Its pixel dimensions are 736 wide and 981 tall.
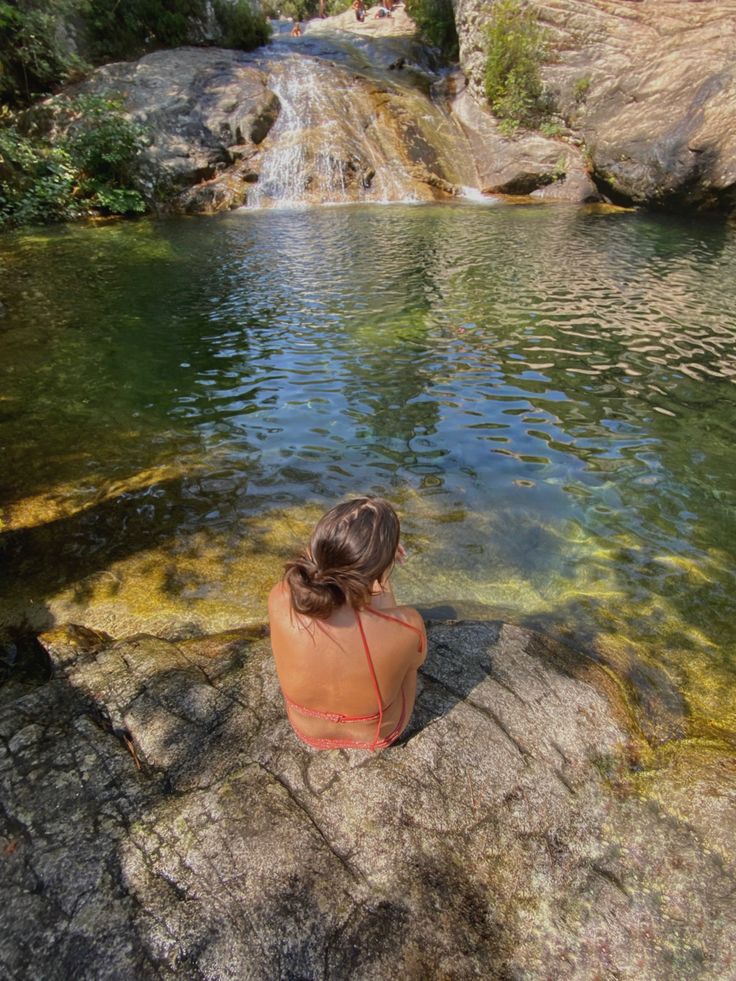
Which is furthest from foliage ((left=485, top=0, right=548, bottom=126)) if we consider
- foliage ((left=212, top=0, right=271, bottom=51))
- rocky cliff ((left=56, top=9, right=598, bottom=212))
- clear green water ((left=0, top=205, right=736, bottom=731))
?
clear green water ((left=0, top=205, right=736, bottom=731))

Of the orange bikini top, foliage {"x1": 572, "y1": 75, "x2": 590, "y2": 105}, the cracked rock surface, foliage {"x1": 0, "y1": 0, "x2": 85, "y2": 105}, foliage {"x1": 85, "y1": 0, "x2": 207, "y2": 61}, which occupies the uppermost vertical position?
foliage {"x1": 85, "y1": 0, "x2": 207, "y2": 61}

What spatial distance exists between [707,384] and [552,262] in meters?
6.70

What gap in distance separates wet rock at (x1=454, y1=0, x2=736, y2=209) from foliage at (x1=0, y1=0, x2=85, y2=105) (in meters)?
16.6

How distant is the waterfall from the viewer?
21.2 meters

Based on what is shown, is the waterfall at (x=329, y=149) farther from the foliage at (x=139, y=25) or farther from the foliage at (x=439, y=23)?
the foliage at (x=439, y=23)

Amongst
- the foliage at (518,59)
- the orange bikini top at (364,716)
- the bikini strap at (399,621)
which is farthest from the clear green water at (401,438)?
the foliage at (518,59)

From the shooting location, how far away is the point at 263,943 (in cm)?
224

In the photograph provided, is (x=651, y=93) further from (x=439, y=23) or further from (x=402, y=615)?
(x=402, y=615)

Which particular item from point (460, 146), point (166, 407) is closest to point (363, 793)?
point (166, 407)

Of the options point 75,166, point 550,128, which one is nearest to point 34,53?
point 75,166

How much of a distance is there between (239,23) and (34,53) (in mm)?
10974

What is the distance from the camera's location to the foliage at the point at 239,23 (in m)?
26.4

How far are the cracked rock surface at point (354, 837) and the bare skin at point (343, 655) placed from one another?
470 millimetres

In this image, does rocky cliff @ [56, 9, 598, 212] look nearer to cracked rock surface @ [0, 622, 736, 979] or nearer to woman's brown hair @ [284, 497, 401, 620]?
cracked rock surface @ [0, 622, 736, 979]
